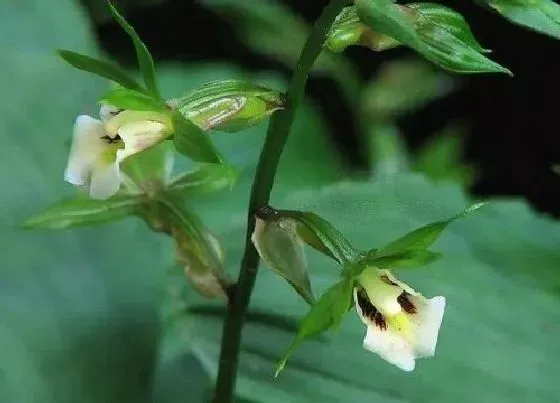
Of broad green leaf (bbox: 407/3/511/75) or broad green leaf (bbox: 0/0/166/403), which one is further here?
broad green leaf (bbox: 0/0/166/403)

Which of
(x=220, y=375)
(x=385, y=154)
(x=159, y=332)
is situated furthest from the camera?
(x=385, y=154)

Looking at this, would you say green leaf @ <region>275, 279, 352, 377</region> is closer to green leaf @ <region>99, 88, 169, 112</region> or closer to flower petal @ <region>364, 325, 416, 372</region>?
flower petal @ <region>364, 325, 416, 372</region>

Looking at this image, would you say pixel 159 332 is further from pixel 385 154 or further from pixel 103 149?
pixel 385 154

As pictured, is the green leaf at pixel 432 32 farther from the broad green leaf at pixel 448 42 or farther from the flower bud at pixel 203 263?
the flower bud at pixel 203 263

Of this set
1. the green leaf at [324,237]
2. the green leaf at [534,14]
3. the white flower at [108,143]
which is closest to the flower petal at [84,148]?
the white flower at [108,143]

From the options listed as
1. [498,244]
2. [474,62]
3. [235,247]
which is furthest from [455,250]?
[474,62]

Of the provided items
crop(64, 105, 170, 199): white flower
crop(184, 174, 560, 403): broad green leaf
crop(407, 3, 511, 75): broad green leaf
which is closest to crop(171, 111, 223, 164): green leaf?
crop(64, 105, 170, 199): white flower
